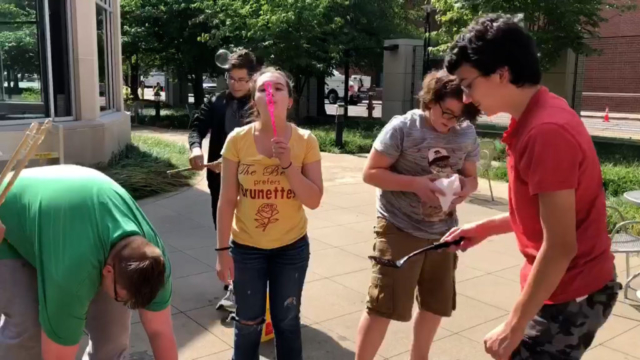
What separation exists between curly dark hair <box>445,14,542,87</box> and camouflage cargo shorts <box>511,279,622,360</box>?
0.73 meters

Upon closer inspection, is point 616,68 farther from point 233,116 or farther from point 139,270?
point 139,270

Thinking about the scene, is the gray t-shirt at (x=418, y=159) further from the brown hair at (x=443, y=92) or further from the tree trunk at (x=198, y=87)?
the tree trunk at (x=198, y=87)

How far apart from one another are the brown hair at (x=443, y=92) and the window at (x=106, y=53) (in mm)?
9595

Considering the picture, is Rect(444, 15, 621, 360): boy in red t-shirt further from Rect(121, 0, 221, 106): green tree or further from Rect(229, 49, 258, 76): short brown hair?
Rect(121, 0, 221, 106): green tree

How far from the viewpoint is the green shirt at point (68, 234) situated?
2107mm

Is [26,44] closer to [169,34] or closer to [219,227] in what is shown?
[219,227]

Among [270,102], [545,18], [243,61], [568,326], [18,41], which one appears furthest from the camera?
[545,18]

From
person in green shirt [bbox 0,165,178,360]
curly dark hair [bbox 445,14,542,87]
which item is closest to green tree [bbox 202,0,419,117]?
person in green shirt [bbox 0,165,178,360]

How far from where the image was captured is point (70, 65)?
927 centimetres

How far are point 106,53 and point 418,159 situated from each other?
390 inches

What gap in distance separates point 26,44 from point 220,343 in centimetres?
717

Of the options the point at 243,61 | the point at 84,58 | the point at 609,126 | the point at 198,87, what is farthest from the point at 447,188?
the point at 609,126

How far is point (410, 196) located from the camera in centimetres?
304

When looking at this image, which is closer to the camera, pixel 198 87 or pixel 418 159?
pixel 418 159
